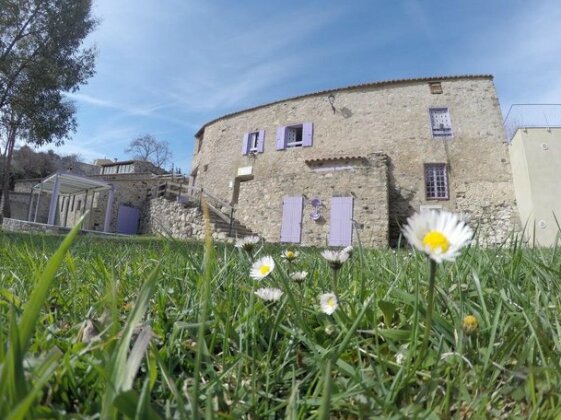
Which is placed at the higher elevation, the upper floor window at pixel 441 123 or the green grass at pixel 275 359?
the upper floor window at pixel 441 123

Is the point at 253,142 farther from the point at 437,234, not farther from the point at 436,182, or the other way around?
the point at 437,234

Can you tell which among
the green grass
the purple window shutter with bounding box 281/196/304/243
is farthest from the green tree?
the green grass

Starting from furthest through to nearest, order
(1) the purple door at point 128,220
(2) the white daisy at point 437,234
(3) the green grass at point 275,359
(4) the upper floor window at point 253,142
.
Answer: (1) the purple door at point 128,220, (4) the upper floor window at point 253,142, (2) the white daisy at point 437,234, (3) the green grass at point 275,359

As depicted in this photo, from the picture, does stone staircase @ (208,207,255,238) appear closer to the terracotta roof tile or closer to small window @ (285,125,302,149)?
the terracotta roof tile

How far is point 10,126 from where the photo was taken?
13203 millimetres

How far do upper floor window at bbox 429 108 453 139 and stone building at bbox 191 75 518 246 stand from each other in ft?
0.14

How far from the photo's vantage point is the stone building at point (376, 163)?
14.2m

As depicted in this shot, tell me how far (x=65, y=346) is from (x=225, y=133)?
66.7 feet

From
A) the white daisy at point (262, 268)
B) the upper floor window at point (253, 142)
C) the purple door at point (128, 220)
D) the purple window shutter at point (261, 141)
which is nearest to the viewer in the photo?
the white daisy at point (262, 268)

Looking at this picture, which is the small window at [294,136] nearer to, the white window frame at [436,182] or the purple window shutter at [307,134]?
the purple window shutter at [307,134]

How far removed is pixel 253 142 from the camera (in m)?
18.9

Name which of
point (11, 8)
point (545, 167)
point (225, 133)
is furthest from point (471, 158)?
point (11, 8)

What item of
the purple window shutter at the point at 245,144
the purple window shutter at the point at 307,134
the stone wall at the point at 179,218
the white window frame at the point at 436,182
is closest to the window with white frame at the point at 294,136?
the purple window shutter at the point at 307,134

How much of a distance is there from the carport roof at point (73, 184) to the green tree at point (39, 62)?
8.59ft
